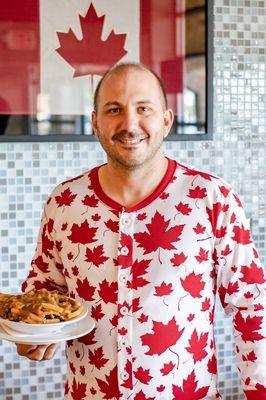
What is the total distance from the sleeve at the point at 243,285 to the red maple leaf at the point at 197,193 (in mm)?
47

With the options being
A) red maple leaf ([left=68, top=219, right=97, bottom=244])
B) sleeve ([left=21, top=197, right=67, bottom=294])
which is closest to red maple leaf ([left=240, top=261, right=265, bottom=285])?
red maple leaf ([left=68, top=219, right=97, bottom=244])

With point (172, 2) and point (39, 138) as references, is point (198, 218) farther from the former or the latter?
point (172, 2)

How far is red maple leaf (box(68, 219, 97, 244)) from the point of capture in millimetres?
1361

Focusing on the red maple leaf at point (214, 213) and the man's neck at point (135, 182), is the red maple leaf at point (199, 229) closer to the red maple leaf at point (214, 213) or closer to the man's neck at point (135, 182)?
the red maple leaf at point (214, 213)

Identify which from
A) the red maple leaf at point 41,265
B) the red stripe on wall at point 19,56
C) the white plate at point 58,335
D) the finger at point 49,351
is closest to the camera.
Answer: the white plate at point 58,335

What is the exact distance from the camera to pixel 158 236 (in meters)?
1.32

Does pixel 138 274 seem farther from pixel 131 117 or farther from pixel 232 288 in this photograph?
pixel 131 117

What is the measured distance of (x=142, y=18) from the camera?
2174 mm

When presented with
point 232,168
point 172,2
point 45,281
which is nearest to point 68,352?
point 45,281

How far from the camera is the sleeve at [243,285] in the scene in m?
1.30

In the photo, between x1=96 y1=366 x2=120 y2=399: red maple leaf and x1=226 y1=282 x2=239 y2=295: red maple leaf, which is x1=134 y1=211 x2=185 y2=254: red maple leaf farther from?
x1=96 y1=366 x2=120 y2=399: red maple leaf

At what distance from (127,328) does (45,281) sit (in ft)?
0.96

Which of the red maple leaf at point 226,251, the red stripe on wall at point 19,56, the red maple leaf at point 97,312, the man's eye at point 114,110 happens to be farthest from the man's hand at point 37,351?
the red stripe on wall at point 19,56

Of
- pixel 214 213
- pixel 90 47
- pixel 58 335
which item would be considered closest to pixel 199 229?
pixel 214 213
